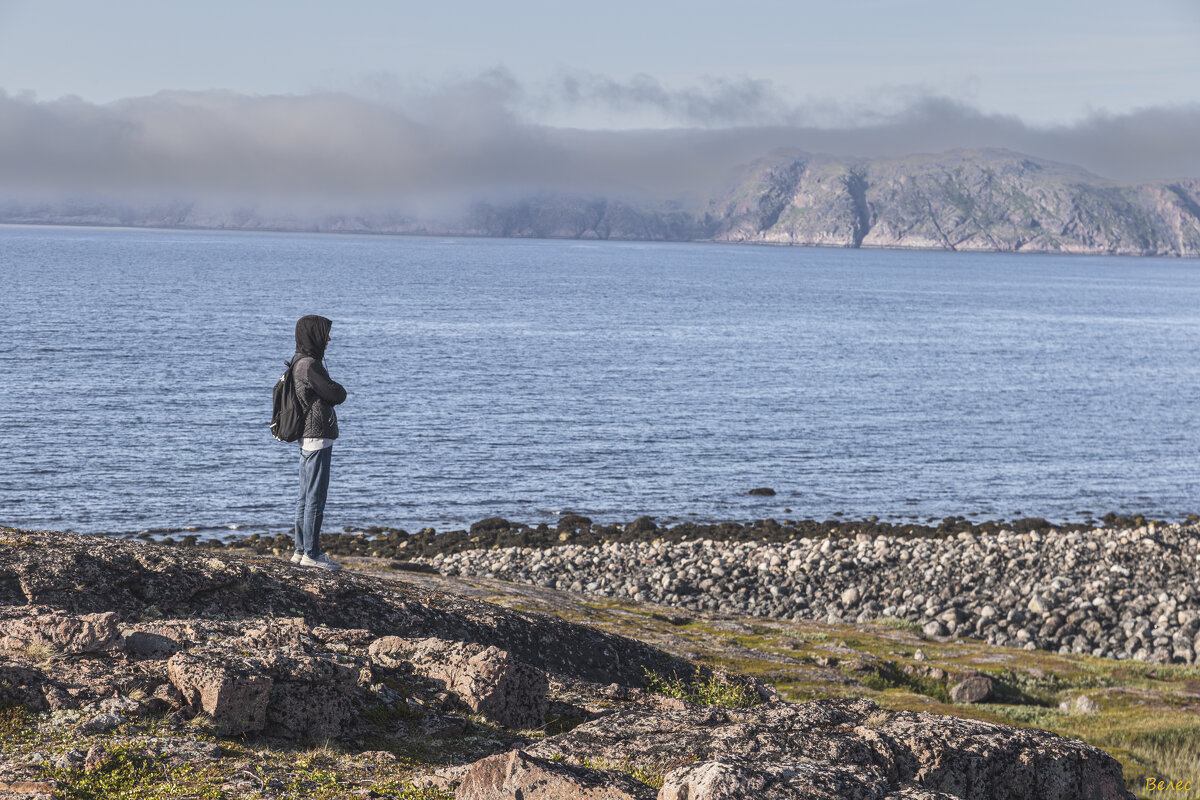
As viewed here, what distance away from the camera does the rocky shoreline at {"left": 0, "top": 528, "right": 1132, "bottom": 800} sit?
5.16 meters

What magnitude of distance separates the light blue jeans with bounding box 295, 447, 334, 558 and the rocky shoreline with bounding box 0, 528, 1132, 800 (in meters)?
5.27

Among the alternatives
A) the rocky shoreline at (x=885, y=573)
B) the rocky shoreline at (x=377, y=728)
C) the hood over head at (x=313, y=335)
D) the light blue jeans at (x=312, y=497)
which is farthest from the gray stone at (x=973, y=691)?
the hood over head at (x=313, y=335)

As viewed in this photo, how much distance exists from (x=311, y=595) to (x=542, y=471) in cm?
3766

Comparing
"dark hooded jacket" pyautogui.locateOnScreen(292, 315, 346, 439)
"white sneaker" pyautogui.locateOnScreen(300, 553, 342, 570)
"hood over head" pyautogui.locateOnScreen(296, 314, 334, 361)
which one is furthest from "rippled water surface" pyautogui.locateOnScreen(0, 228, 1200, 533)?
"hood over head" pyautogui.locateOnScreen(296, 314, 334, 361)

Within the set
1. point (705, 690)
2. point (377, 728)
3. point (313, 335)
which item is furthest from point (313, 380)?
point (377, 728)

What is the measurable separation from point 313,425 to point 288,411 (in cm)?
39

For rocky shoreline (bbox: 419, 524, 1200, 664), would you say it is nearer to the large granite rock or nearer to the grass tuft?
the grass tuft

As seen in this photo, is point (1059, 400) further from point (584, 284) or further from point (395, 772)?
point (584, 284)

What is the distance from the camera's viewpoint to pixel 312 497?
14344 mm

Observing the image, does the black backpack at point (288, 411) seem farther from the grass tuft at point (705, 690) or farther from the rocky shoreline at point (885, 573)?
the rocky shoreline at point (885, 573)

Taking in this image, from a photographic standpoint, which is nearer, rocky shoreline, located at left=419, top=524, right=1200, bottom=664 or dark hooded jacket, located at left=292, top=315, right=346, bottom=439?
dark hooded jacket, located at left=292, top=315, right=346, bottom=439

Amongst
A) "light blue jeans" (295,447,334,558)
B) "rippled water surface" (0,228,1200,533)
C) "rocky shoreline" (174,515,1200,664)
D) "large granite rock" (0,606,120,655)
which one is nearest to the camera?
"large granite rock" (0,606,120,655)

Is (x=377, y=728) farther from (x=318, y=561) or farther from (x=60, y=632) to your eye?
(x=318, y=561)

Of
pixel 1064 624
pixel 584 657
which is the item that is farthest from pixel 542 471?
pixel 584 657
